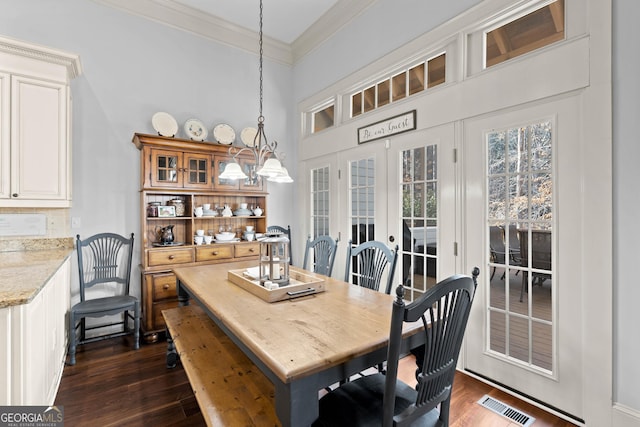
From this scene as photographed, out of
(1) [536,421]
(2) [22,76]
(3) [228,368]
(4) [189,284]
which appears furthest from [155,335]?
(1) [536,421]

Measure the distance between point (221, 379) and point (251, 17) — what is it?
4121 mm

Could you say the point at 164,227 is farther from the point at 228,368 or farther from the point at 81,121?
the point at 228,368

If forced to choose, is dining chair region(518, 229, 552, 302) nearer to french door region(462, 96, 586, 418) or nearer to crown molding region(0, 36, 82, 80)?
french door region(462, 96, 586, 418)

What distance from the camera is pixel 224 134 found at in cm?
408

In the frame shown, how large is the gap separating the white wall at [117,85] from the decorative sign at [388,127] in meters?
1.89

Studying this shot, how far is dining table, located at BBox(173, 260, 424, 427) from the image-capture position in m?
1.14

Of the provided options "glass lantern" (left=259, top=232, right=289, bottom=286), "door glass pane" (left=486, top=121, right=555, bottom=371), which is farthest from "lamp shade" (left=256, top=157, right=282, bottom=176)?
"door glass pane" (left=486, top=121, right=555, bottom=371)

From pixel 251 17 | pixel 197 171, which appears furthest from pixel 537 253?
pixel 251 17

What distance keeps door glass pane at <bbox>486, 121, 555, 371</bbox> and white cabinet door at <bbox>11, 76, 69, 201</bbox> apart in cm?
366

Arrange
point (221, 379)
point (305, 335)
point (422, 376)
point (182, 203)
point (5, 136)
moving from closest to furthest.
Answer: point (422, 376), point (305, 335), point (221, 379), point (5, 136), point (182, 203)

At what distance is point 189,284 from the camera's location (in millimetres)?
2258

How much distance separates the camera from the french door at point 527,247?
2033 millimetres

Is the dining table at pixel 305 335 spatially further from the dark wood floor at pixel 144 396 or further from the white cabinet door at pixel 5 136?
the white cabinet door at pixel 5 136

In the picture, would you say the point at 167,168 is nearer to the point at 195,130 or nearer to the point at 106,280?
the point at 195,130
